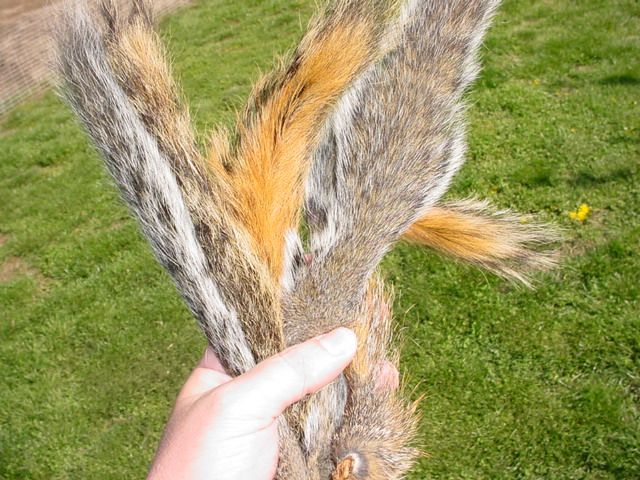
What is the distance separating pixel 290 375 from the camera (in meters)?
1.14

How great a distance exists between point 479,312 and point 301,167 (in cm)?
200

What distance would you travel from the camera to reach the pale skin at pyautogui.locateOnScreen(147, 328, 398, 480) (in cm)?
114

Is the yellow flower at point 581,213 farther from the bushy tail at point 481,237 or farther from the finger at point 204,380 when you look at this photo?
the finger at point 204,380

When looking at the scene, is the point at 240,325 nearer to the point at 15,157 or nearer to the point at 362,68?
the point at 362,68

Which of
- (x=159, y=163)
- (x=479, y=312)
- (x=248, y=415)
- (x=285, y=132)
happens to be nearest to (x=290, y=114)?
(x=285, y=132)

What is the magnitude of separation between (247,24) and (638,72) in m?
4.27

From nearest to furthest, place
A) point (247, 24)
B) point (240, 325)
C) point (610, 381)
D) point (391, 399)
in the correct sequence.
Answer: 1. point (240, 325)
2. point (391, 399)
3. point (610, 381)
4. point (247, 24)

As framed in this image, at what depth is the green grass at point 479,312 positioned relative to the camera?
2.48 meters

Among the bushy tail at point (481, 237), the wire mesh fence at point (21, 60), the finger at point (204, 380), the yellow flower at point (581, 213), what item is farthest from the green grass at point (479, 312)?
the wire mesh fence at point (21, 60)

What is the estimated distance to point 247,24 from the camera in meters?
6.71

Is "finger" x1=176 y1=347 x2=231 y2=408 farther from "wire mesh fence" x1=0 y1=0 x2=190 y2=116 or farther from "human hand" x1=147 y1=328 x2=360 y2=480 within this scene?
"wire mesh fence" x1=0 y1=0 x2=190 y2=116

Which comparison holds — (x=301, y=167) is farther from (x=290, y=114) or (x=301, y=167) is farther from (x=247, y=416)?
(x=247, y=416)

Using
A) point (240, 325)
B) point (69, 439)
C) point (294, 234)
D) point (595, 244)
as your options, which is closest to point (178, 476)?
point (240, 325)

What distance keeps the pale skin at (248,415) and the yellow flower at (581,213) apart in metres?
2.23
